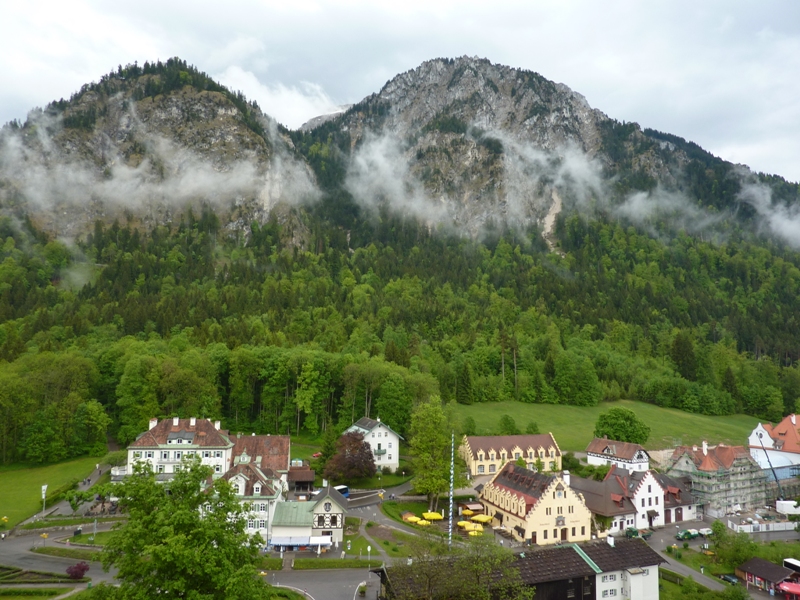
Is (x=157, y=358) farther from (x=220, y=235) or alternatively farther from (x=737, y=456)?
(x=220, y=235)

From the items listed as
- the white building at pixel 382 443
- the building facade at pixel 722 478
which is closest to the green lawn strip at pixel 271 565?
the white building at pixel 382 443

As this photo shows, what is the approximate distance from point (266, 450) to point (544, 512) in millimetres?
29459

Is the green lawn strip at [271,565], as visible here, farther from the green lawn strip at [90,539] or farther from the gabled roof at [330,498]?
the green lawn strip at [90,539]

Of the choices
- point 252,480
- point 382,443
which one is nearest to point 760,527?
point 382,443

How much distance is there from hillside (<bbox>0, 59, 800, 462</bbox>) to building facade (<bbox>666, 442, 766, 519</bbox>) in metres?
26.6

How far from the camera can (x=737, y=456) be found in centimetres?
6225

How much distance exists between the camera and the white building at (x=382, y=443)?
69.6 meters

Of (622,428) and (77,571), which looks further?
(622,428)

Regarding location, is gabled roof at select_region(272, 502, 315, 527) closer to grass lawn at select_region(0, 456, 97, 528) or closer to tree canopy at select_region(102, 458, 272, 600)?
grass lawn at select_region(0, 456, 97, 528)

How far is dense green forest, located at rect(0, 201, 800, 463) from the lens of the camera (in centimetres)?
7512

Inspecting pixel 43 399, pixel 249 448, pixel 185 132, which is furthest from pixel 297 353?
pixel 185 132

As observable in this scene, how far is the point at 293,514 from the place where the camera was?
46906 millimetres

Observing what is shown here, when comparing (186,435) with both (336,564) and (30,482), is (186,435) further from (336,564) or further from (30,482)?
(336,564)

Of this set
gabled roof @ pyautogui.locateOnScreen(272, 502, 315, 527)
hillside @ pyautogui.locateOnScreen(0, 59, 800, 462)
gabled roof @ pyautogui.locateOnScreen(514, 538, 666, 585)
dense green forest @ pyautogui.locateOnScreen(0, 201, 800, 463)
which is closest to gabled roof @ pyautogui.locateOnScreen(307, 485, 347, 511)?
gabled roof @ pyautogui.locateOnScreen(272, 502, 315, 527)
